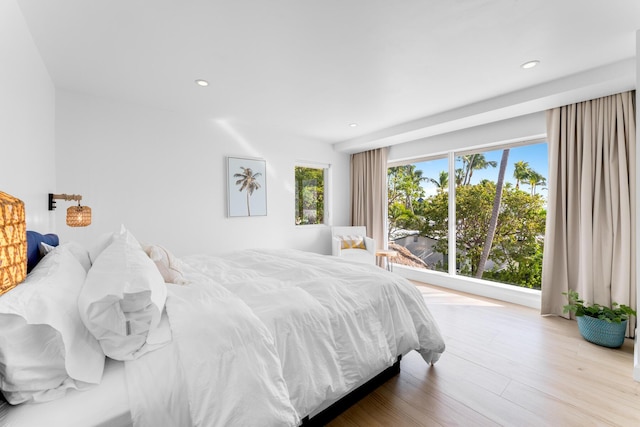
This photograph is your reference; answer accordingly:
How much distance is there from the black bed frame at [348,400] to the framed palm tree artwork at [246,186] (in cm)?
291

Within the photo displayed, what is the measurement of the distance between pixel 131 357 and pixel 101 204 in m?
2.78

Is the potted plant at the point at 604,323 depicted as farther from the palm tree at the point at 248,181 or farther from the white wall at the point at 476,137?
the palm tree at the point at 248,181

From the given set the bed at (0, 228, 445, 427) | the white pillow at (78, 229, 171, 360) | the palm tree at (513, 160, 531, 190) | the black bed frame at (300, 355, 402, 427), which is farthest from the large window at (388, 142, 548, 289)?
the white pillow at (78, 229, 171, 360)

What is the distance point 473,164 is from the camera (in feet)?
13.6

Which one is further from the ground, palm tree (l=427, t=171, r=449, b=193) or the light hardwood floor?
palm tree (l=427, t=171, r=449, b=193)

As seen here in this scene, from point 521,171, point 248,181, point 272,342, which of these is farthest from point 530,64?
point 248,181

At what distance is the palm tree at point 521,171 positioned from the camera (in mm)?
3682

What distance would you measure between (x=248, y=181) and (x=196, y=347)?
10.9 feet

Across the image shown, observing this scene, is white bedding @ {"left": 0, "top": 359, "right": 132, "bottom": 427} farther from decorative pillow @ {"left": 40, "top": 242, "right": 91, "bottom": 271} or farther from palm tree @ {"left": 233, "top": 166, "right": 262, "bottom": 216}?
palm tree @ {"left": 233, "top": 166, "right": 262, "bottom": 216}

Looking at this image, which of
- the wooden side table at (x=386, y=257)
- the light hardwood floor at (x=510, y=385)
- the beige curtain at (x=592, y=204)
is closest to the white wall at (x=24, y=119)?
the light hardwood floor at (x=510, y=385)

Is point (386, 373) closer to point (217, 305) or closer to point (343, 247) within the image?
point (217, 305)

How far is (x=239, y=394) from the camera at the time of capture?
1.00 metres

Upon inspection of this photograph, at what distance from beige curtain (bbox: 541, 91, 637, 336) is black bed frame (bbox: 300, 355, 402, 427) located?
2389 millimetres

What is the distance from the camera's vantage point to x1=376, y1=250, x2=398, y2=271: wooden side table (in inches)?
181
